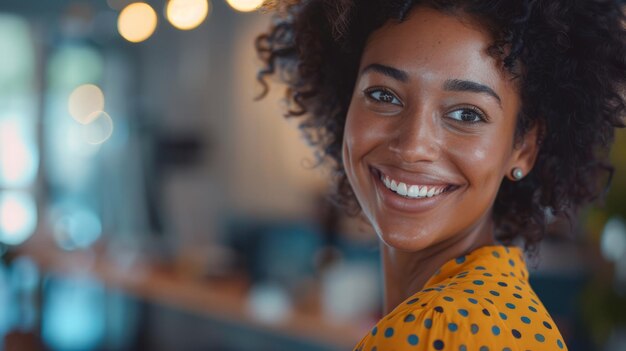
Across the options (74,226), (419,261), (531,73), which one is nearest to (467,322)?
(419,261)

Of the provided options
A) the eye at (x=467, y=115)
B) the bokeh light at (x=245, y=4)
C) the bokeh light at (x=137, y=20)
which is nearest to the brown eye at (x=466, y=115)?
the eye at (x=467, y=115)

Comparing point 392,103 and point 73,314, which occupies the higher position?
point 392,103

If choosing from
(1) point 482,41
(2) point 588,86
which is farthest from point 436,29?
(2) point 588,86

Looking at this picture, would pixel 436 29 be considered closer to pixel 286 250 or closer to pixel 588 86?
pixel 588 86

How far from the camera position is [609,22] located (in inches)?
46.8

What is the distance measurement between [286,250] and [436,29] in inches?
162

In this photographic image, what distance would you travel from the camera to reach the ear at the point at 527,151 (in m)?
1.19

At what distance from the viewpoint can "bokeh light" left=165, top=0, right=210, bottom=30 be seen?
246cm

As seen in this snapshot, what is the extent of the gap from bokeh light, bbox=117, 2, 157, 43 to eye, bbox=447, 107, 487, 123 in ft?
7.62

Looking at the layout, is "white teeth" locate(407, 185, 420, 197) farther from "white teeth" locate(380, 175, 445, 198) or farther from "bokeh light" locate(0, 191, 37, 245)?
"bokeh light" locate(0, 191, 37, 245)

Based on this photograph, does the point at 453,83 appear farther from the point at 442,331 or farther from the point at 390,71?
the point at 442,331

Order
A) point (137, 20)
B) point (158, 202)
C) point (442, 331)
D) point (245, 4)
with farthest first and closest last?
1. point (158, 202)
2. point (137, 20)
3. point (245, 4)
4. point (442, 331)

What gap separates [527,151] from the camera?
3.99 feet

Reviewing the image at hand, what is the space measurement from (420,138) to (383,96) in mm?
102
